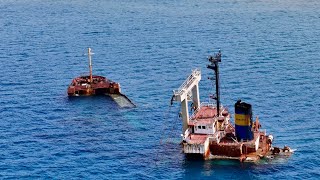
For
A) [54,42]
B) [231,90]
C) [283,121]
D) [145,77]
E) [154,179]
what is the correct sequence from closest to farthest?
[154,179]
[283,121]
[231,90]
[145,77]
[54,42]

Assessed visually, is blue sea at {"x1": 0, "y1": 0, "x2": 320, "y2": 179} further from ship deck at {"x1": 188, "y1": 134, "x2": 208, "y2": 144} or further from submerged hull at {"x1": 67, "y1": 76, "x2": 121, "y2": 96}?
ship deck at {"x1": 188, "y1": 134, "x2": 208, "y2": 144}

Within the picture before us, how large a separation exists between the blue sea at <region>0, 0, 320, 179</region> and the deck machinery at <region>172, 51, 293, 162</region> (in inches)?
78.5

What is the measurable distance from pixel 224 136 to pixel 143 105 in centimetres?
2753

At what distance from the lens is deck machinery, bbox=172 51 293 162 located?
110 metres

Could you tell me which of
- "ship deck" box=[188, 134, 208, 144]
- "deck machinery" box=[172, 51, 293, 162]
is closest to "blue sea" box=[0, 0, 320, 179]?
"deck machinery" box=[172, 51, 293, 162]

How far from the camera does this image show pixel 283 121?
4963 inches

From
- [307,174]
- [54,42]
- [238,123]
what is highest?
[54,42]

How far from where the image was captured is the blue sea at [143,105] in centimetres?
10800

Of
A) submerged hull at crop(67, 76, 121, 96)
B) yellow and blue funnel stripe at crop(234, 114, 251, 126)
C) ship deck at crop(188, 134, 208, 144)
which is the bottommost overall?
ship deck at crop(188, 134, 208, 144)

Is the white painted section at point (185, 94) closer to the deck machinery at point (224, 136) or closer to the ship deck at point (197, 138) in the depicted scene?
the deck machinery at point (224, 136)

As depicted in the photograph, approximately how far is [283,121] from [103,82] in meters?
43.2

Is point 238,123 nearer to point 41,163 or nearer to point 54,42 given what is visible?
point 41,163

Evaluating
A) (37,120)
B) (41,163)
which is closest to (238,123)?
(41,163)

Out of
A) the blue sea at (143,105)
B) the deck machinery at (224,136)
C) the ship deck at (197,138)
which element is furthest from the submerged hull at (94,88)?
the ship deck at (197,138)
